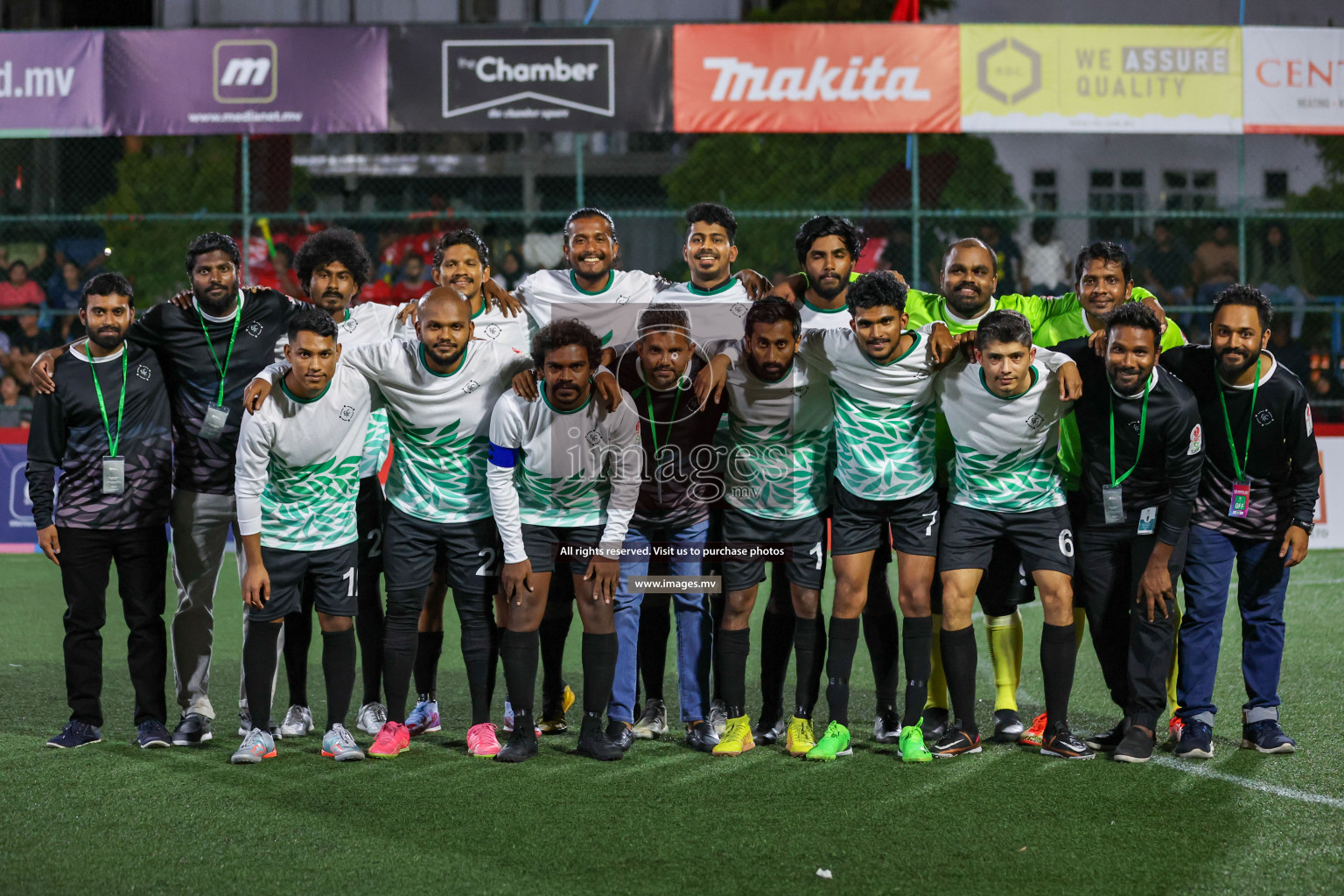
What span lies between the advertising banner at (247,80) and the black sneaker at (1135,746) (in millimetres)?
10759

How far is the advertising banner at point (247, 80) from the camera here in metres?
13.6

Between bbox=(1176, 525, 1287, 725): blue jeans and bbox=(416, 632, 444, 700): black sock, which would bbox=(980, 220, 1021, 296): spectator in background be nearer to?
bbox=(1176, 525, 1287, 725): blue jeans

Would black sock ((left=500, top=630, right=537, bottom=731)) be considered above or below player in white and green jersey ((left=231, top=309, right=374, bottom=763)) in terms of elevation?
below

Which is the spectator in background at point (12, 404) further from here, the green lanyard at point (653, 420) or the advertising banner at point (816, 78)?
the green lanyard at point (653, 420)

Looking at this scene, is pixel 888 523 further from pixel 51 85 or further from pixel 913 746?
pixel 51 85

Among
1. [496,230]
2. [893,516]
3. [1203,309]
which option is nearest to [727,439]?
[893,516]

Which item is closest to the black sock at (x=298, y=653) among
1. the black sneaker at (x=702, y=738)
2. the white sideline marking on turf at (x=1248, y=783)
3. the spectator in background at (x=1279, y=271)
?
the black sneaker at (x=702, y=738)

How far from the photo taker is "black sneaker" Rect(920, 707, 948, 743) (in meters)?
5.56

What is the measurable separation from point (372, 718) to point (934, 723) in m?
2.46

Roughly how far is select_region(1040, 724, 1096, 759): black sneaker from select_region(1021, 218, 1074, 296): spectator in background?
10.5 meters

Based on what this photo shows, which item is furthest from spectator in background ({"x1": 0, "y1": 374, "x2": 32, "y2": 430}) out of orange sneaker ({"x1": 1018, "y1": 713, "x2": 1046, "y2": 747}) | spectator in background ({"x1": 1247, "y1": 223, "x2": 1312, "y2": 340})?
spectator in background ({"x1": 1247, "y1": 223, "x2": 1312, "y2": 340})

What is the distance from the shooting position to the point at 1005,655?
18.5 feet

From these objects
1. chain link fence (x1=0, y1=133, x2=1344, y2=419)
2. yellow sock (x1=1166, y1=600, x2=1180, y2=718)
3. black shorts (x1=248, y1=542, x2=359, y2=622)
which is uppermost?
chain link fence (x1=0, y1=133, x2=1344, y2=419)

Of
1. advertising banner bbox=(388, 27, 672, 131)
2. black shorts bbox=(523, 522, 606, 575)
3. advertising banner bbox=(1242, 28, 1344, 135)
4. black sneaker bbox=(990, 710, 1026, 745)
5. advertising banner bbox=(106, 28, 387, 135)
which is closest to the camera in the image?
black shorts bbox=(523, 522, 606, 575)
